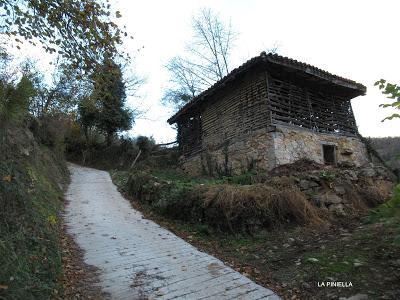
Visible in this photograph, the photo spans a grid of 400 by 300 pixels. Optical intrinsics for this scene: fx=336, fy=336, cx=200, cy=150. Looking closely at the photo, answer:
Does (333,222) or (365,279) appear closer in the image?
(365,279)

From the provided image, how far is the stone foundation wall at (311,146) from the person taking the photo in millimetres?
11266

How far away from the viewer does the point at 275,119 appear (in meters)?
11.7

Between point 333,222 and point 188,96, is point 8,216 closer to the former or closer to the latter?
point 333,222

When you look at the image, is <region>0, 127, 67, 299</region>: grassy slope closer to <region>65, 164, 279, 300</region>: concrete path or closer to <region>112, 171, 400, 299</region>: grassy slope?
<region>65, 164, 279, 300</region>: concrete path

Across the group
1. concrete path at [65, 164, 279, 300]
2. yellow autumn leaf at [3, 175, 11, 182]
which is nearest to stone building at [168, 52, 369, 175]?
concrete path at [65, 164, 279, 300]

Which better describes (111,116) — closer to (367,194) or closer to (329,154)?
(329,154)

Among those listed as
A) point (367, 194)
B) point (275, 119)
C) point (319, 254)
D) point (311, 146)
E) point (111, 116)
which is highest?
point (111, 116)

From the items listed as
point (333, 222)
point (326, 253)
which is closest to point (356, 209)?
point (333, 222)

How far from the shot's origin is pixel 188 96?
27.7 m

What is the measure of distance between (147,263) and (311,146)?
846cm

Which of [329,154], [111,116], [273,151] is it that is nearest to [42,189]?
[273,151]

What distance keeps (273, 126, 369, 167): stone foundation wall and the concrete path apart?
5.17m

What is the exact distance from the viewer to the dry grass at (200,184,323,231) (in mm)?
7098

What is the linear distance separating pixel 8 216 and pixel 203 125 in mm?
11708
